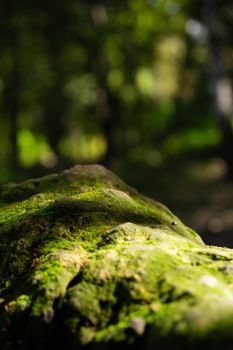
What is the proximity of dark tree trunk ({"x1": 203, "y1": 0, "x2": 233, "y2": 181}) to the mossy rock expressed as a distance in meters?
11.7

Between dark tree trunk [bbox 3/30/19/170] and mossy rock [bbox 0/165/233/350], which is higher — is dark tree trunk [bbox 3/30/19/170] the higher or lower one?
the lower one

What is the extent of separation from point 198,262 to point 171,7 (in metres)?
20.8

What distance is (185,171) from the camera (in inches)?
667

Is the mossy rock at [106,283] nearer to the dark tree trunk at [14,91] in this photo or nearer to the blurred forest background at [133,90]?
the blurred forest background at [133,90]

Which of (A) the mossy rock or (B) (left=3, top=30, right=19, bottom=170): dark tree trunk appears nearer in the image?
(A) the mossy rock

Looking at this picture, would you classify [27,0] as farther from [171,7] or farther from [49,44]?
[171,7]

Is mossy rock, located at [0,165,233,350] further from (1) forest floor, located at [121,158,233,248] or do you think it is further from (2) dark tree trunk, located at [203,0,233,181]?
(2) dark tree trunk, located at [203,0,233,181]

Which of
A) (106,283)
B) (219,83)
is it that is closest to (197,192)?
(219,83)

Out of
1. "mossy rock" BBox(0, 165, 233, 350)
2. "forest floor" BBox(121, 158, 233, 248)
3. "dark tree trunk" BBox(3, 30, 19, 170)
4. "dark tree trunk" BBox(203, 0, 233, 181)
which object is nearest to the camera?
"mossy rock" BBox(0, 165, 233, 350)

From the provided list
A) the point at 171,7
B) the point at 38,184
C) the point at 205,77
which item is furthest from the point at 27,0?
the point at 38,184

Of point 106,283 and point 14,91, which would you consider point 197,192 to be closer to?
point 14,91

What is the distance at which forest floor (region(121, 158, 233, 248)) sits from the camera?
1154 cm

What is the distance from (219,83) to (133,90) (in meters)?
11.1

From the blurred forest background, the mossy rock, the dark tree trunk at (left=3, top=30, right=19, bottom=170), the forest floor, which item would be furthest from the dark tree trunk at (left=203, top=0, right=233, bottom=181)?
the mossy rock
